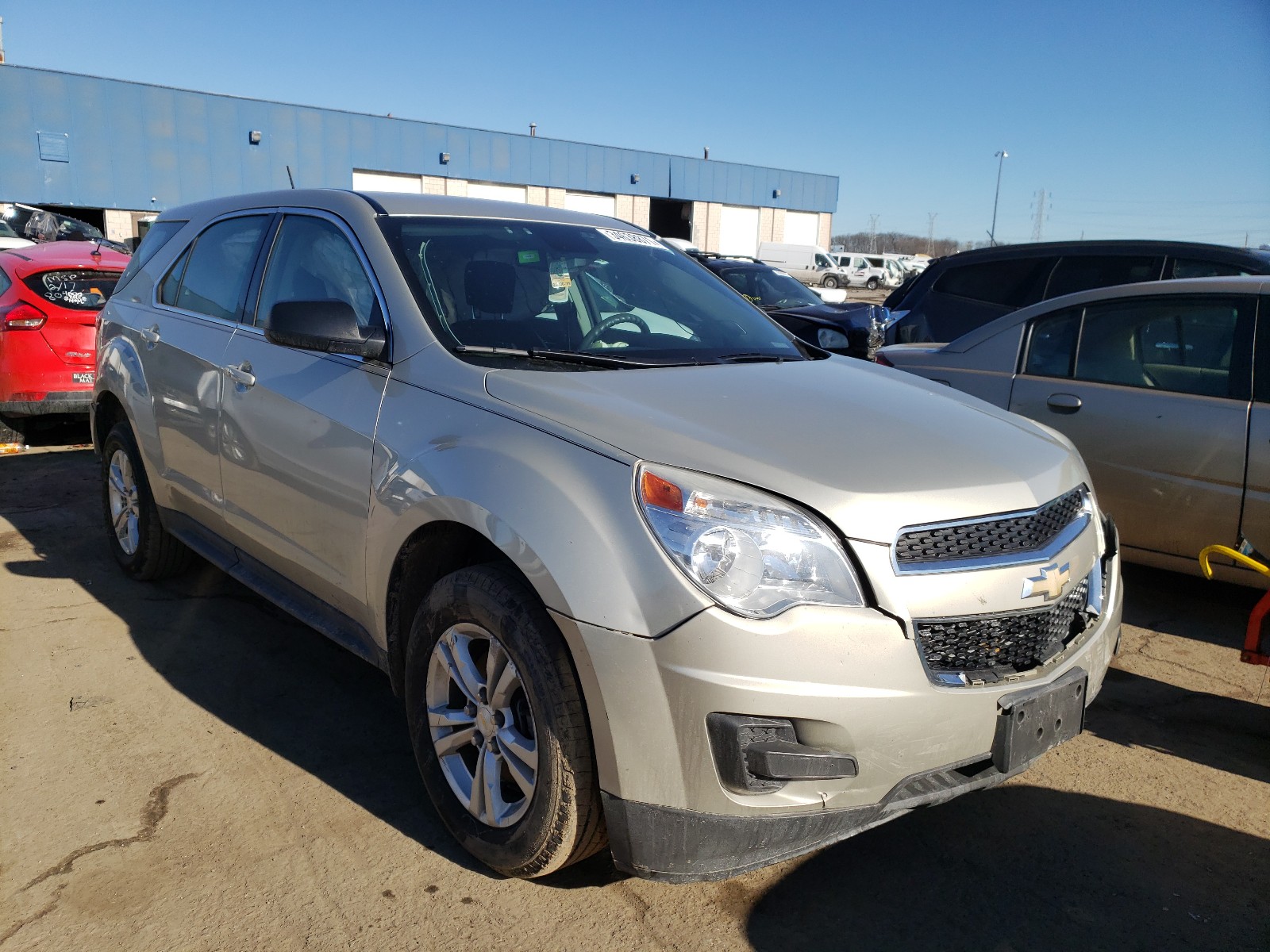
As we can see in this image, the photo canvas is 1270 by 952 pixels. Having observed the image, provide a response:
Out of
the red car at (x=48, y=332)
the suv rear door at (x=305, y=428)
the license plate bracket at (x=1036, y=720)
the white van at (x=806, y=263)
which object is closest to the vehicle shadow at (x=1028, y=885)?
the license plate bracket at (x=1036, y=720)

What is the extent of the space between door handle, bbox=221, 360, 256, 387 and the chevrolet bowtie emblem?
8.69ft

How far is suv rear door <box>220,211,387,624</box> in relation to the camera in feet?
9.84

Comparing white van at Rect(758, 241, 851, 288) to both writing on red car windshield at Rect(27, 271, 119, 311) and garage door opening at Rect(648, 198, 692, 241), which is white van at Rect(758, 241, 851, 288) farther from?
writing on red car windshield at Rect(27, 271, 119, 311)

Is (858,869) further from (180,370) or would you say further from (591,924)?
(180,370)

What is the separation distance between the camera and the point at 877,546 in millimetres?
2189

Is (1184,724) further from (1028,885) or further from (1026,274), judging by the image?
(1026,274)

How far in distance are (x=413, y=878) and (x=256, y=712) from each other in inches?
49.3

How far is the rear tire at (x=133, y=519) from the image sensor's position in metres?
4.67

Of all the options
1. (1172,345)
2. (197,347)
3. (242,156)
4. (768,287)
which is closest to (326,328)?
(197,347)

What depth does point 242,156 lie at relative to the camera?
34.4m

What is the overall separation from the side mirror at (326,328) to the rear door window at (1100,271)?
574cm

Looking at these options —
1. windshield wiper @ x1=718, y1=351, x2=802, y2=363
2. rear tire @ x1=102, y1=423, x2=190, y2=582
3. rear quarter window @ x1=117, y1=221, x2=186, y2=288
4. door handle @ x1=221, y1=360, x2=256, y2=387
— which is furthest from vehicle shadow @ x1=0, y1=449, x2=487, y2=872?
windshield wiper @ x1=718, y1=351, x2=802, y2=363

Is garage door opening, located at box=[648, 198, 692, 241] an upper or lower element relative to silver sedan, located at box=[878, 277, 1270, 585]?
upper

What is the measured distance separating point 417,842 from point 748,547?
4.59ft
